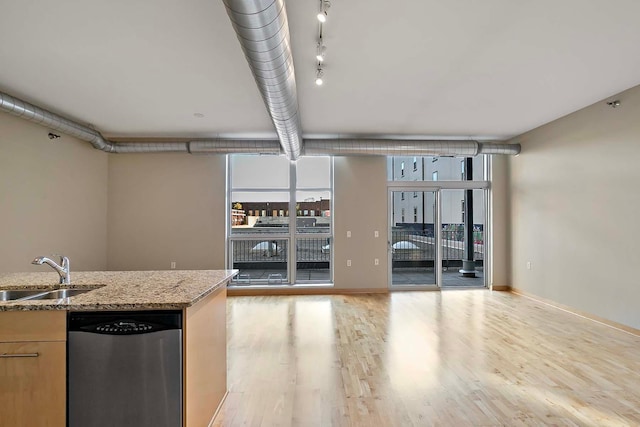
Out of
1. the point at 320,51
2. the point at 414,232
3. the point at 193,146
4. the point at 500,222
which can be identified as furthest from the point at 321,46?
the point at 500,222

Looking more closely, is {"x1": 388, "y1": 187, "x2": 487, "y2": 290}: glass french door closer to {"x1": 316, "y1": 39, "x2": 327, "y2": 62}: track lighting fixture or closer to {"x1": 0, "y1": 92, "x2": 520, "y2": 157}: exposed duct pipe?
{"x1": 0, "y1": 92, "x2": 520, "y2": 157}: exposed duct pipe

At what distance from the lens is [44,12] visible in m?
2.23

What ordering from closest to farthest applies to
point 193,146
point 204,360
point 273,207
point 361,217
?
point 204,360
point 193,146
point 361,217
point 273,207

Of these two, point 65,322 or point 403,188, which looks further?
point 403,188

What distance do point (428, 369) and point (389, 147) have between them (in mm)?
3481

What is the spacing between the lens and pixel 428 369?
109 inches

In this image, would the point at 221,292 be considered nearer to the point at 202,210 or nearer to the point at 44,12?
the point at 44,12

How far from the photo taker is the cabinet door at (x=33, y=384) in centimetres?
154

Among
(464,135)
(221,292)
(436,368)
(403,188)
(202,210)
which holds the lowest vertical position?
(436,368)

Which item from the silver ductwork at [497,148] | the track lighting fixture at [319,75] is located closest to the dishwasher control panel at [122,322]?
the track lighting fixture at [319,75]

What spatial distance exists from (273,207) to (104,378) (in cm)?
453

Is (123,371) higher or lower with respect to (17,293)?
lower

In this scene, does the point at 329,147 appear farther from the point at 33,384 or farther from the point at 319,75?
the point at 33,384

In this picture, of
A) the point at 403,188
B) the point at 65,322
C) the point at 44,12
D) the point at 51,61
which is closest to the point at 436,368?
the point at 65,322
